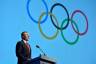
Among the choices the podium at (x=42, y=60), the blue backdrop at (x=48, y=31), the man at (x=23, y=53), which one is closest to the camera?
the podium at (x=42, y=60)

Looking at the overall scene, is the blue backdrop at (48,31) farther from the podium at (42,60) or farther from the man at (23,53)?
the podium at (42,60)

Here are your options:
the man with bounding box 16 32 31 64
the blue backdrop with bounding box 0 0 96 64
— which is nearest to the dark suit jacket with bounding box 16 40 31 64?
the man with bounding box 16 32 31 64

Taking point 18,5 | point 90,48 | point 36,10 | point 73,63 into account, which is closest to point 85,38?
point 90,48

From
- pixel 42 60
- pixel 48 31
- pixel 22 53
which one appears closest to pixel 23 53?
pixel 22 53

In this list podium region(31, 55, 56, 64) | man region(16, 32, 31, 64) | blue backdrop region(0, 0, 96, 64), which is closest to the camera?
podium region(31, 55, 56, 64)

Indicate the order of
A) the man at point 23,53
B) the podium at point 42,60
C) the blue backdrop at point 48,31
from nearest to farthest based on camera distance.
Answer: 1. the podium at point 42,60
2. the man at point 23,53
3. the blue backdrop at point 48,31

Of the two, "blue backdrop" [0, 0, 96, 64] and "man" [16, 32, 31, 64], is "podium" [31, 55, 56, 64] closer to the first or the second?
"man" [16, 32, 31, 64]

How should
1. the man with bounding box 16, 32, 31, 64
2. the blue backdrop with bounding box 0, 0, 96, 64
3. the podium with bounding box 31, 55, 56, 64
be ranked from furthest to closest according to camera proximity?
the blue backdrop with bounding box 0, 0, 96, 64, the man with bounding box 16, 32, 31, 64, the podium with bounding box 31, 55, 56, 64

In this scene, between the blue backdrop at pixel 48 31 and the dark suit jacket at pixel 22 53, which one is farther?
the blue backdrop at pixel 48 31

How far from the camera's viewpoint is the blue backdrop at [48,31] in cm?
498

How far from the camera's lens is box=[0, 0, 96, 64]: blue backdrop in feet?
16.3

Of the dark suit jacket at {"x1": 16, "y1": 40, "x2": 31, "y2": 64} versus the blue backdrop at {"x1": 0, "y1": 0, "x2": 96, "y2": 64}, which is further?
the blue backdrop at {"x1": 0, "y1": 0, "x2": 96, "y2": 64}

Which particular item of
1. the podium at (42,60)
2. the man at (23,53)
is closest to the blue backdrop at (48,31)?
the man at (23,53)

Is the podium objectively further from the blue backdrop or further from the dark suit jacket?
the blue backdrop
